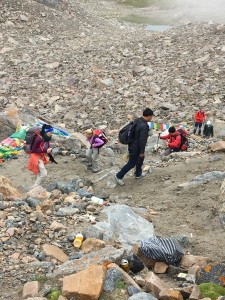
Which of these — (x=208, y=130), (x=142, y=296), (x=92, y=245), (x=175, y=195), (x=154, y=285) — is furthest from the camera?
(x=208, y=130)

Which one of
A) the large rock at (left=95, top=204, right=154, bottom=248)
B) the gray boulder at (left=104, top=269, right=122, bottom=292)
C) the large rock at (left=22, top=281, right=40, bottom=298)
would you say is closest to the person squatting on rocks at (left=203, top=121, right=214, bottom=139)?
the large rock at (left=95, top=204, right=154, bottom=248)

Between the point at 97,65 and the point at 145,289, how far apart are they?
56.4ft

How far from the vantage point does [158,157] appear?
13.0m

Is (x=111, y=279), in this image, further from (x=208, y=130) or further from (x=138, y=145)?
(x=208, y=130)

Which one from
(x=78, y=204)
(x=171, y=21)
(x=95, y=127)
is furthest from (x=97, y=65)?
(x=171, y=21)

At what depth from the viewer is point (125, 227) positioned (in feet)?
25.1

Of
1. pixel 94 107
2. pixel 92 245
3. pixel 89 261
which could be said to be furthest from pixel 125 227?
pixel 94 107

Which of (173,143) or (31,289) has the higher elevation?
(31,289)

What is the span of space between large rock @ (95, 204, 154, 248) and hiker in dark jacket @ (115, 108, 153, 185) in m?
2.24

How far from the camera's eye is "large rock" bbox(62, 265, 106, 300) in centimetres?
512

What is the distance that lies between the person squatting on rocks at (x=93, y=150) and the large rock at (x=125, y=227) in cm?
328

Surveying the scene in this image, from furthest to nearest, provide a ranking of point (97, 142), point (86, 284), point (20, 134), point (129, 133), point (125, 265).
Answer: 1. point (20, 134)
2. point (97, 142)
3. point (129, 133)
4. point (125, 265)
5. point (86, 284)

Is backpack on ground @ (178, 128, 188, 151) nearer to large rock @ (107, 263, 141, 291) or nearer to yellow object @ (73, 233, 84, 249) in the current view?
yellow object @ (73, 233, 84, 249)

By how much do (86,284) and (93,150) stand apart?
20.8ft
